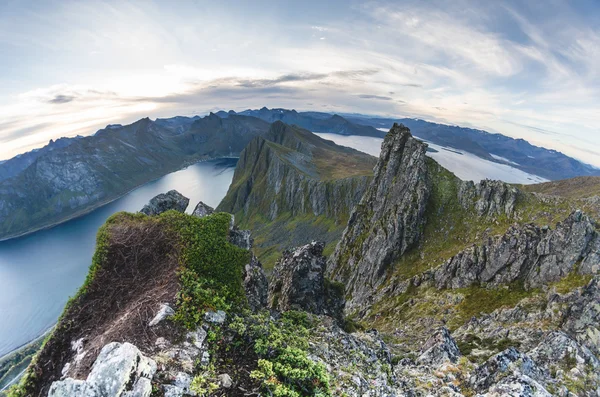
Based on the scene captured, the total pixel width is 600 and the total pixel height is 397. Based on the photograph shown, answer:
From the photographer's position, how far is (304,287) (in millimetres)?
40031

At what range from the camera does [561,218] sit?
2270 inches

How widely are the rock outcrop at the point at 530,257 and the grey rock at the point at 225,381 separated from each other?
57.6m

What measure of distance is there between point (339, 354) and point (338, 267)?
78.5 metres

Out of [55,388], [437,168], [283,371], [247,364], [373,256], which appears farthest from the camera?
[437,168]

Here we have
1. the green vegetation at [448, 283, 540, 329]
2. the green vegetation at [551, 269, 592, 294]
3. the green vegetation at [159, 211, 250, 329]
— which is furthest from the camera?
the green vegetation at [448, 283, 540, 329]

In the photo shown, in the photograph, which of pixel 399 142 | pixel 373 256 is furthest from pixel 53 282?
pixel 399 142

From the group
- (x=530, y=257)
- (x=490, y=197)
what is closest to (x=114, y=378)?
(x=530, y=257)

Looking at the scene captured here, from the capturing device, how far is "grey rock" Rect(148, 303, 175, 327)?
16.3 metres

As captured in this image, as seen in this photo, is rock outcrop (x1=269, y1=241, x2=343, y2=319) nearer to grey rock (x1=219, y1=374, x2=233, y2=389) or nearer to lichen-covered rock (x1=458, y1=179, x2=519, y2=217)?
grey rock (x1=219, y1=374, x2=233, y2=389)

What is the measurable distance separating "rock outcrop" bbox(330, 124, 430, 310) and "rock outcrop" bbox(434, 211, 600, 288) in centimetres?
1735

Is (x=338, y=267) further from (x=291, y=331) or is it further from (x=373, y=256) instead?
(x=291, y=331)

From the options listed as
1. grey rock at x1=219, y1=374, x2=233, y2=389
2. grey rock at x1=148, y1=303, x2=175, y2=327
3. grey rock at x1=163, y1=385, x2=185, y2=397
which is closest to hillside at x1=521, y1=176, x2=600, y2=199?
grey rock at x1=219, y1=374, x2=233, y2=389

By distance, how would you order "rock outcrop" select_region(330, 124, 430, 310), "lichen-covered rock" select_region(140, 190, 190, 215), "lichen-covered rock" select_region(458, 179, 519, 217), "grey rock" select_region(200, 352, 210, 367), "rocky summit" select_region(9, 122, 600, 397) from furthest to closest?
"rock outcrop" select_region(330, 124, 430, 310) < "lichen-covered rock" select_region(458, 179, 519, 217) < "lichen-covered rock" select_region(140, 190, 190, 215) < "grey rock" select_region(200, 352, 210, 367) < "rocky summit" select_region(9, 122, 600, 397)

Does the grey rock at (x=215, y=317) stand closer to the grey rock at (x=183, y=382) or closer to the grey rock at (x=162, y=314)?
the grey rock at (x=162, y=314)
